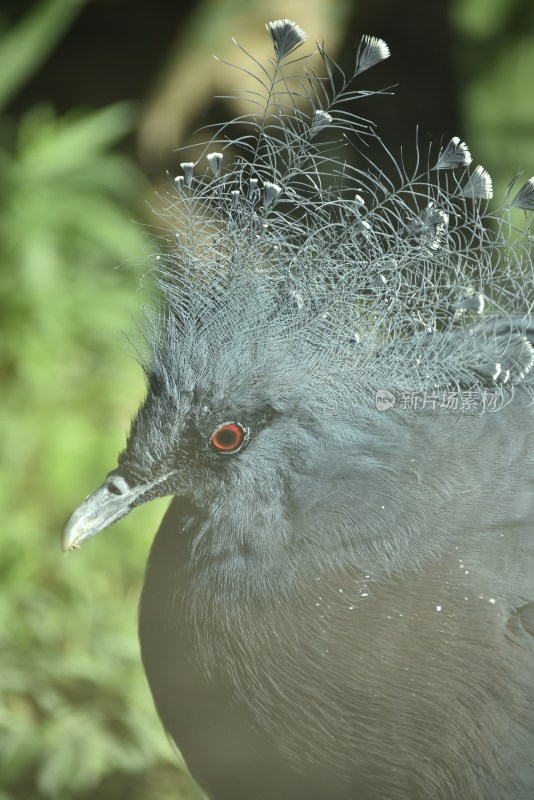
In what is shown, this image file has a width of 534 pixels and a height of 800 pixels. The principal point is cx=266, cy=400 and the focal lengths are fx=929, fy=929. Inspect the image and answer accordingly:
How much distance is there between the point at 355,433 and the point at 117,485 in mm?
309

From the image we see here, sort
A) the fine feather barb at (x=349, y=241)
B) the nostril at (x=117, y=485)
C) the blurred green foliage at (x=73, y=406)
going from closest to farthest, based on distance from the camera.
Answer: the fine feather barb at (x=349, y=241) < the nostril at (x=117, y=485) < the blurred green foliage at (x=73, y=406)

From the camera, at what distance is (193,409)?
1.12 meters

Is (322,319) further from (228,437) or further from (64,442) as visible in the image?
(64,442)

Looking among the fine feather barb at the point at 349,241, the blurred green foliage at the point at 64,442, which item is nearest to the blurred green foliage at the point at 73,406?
the blurred green foliage at the point at 64,442

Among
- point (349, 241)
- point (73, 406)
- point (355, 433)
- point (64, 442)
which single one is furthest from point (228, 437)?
point (73, 406)

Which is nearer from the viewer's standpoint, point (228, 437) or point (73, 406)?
point (228, 437)

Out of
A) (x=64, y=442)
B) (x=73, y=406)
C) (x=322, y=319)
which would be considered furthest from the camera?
(x=73, y=406)

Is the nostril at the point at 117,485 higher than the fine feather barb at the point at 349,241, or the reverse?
the fine feather barb at the point at 349,241

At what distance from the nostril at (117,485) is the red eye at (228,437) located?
131 millimetres

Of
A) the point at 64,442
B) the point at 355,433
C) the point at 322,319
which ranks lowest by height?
the point at 64,442

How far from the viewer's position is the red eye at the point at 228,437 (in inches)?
43.9

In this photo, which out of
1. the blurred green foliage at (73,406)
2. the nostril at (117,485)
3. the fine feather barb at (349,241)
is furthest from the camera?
the blurred green foliage at (73,406)

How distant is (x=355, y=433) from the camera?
108 cm

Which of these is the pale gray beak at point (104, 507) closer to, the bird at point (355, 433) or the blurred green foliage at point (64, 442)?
the bird at point (355, 433)
